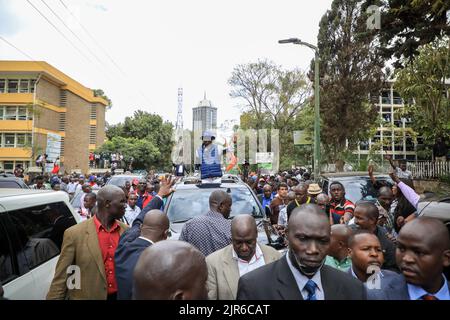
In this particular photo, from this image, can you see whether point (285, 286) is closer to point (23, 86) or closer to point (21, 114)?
point (23, 86)

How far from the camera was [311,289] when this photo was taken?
2.14 meters

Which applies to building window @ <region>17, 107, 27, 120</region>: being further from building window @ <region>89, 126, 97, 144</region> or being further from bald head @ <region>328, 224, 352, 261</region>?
bald head @ <region>328, 224, 352, 261</region>

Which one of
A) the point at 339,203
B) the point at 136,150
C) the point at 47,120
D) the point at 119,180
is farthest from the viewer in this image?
the point at 136,150

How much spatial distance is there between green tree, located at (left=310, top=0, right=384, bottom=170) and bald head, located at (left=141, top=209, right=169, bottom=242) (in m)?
17.9

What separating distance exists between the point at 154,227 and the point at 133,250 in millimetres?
249

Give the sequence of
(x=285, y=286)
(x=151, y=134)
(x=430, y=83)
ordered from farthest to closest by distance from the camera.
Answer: (x=151, y=134), (x=430, y=83), (x=285, y=286)

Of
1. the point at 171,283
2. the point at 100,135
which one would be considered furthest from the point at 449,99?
the point at 100,135

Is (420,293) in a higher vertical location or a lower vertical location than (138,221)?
lower

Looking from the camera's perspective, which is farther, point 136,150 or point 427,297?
point 136,150

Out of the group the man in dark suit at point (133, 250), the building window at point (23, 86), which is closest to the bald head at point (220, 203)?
the man in dark suit at point (133, 250)

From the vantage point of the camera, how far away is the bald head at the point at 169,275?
1.60m

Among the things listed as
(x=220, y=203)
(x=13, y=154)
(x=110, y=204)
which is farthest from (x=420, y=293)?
(x=13, y=154)

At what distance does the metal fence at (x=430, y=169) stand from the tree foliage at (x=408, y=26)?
9.03 meters

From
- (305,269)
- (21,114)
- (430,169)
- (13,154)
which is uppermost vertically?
(21,114)
